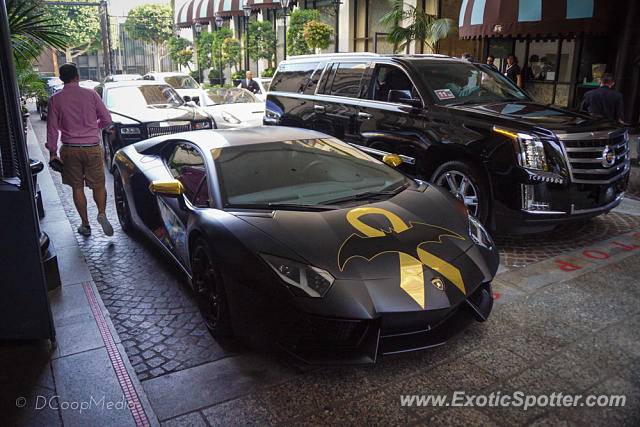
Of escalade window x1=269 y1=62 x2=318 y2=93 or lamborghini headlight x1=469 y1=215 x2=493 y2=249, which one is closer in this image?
lamborghini headlight x1=469 y1=215 x2=493 y2=249

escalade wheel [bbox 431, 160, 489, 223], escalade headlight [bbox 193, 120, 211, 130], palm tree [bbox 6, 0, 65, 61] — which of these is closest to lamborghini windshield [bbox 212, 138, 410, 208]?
escalade wheel [bbox 431, 160, 489, 223]

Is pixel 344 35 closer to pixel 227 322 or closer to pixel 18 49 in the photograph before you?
pixel 18 49

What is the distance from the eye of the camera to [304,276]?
3.14 metres

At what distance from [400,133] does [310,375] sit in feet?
A: 12.9

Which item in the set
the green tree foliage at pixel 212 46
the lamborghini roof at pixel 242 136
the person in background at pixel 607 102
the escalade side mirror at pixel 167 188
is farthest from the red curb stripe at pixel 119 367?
the green tree foliage at pixel 212 46

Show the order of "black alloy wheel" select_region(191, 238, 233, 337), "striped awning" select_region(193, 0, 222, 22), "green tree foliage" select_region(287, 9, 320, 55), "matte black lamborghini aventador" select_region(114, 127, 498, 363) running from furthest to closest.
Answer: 1. "striped awning" select_region(193, 0, 222, 22)
2. "green tree foliage" select_region(287, 9, 320, 55)
3. "black alloy wheel" select_region(191, 238, 233, 337)
4. "matte black lamborghini aventador" select_region(114, 127, 498, 363)

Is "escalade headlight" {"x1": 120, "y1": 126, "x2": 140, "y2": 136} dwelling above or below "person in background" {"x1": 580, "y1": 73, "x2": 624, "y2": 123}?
below

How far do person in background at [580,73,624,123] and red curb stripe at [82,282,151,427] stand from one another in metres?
8.84

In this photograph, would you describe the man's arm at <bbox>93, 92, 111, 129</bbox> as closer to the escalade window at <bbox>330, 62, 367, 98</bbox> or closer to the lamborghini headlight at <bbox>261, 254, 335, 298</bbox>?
the escalade window at <bbox>330, 62, 367, 98</bbox>

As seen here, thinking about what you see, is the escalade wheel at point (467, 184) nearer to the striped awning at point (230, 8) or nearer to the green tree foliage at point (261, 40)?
the green tree foliage at point (261, 40)

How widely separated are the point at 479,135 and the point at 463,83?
1359mm

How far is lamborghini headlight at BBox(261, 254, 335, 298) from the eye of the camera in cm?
308

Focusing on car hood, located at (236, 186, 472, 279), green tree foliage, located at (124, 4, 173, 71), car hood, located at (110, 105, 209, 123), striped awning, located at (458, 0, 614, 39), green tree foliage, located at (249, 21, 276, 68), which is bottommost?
car hood, located at (236, 186, 472, 279)

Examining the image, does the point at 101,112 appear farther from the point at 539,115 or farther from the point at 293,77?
the point at 539,115
